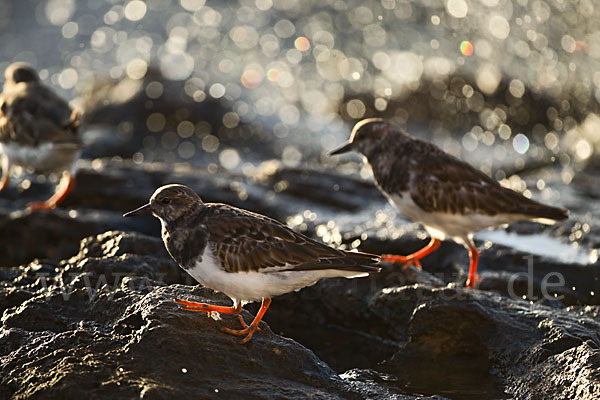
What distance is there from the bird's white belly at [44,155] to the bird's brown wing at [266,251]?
15.3 feet

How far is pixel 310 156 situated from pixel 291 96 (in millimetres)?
3319

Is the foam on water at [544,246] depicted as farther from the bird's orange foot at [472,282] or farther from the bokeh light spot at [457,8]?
the bokeh light spot at [457,8]

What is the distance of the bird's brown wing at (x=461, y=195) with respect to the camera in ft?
23.5

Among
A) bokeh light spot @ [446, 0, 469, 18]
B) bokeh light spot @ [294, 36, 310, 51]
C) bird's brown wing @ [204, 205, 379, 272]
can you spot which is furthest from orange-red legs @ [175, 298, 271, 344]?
bokeh light spot @ [294, 36, 310, 51]

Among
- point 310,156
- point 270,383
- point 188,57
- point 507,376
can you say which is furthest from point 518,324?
point 188,57

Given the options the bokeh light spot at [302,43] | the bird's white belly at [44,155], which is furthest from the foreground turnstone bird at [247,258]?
the bokeh light spot at [302,43]

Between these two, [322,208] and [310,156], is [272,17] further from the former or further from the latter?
[322,208]

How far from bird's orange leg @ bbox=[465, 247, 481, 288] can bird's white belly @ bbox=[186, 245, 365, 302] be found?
238cm

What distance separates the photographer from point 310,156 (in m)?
13.8

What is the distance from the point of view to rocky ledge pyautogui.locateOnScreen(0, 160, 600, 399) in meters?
4.41

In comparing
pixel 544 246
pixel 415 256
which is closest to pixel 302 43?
pixel 544 246

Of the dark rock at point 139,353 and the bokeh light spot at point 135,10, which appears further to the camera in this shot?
the bokeh light spot at point 135,10

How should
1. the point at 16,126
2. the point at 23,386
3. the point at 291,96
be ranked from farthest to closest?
the point at 291,96, the point at 16,126, the point at 23,386

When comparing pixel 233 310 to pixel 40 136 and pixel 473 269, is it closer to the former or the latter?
pixel 473 269
